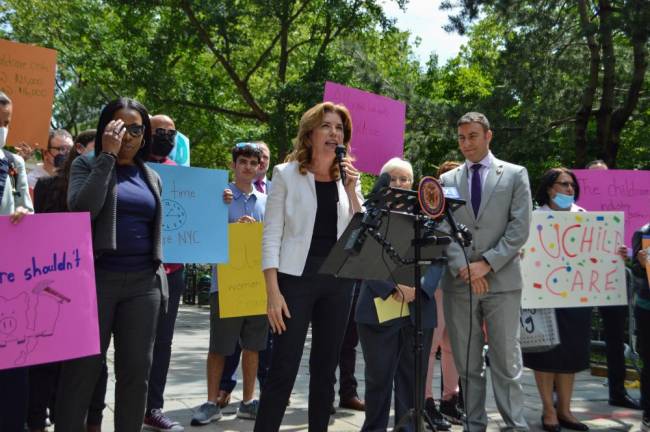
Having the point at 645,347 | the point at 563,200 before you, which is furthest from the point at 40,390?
the point at 645,347

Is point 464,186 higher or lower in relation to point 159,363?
higher

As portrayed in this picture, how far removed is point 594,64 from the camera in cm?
1380

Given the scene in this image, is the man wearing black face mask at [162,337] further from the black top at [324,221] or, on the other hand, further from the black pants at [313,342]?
the black top at [324,221]

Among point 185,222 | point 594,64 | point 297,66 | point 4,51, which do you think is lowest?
point 185,222

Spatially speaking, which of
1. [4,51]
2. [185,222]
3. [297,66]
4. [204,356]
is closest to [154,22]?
[297,66]

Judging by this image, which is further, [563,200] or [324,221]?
[563,200]

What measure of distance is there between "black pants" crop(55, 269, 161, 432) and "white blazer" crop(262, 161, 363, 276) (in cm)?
68

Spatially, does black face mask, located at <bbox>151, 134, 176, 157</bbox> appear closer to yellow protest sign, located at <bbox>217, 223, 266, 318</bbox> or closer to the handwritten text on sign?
yellow protest sign, located at <bbox>217, 223, 266, 318</bbox>

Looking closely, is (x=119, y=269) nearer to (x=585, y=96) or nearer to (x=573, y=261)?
(x=573, y=261)

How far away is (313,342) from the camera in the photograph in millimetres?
4289

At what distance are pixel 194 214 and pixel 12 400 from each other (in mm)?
1916

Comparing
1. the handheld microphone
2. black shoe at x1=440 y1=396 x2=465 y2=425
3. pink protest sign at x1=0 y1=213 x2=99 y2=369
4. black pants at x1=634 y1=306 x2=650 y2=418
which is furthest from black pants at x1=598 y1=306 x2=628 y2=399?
pink protest sign at x1=0 y1=213 x2=99 y2=369

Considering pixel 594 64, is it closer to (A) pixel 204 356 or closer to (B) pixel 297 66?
(A) pixel 204 356

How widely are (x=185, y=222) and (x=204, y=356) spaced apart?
4379 millimetres
